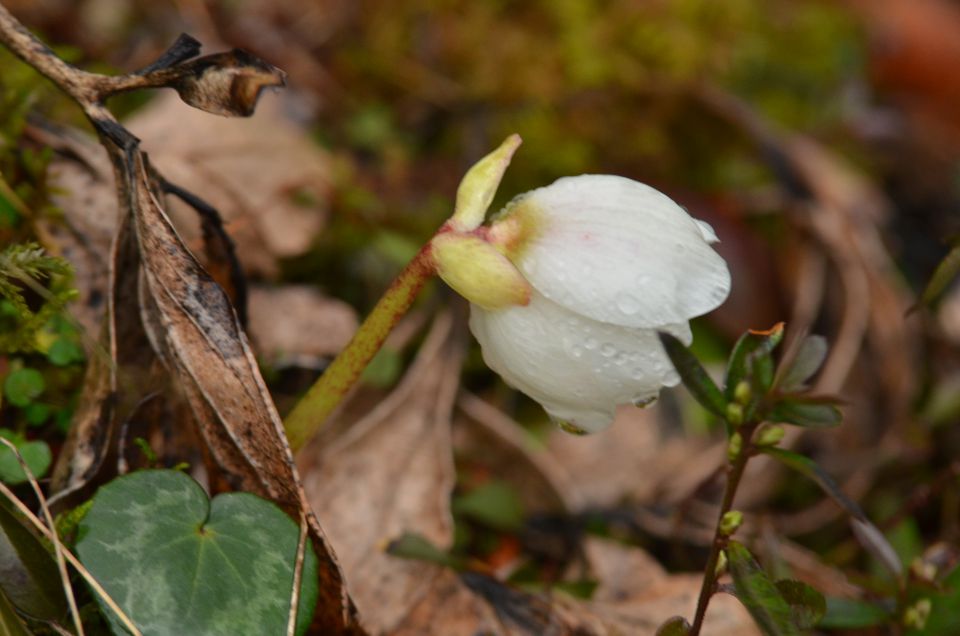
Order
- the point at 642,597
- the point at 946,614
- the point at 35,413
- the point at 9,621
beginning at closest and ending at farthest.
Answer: the point at 9,621 → the point at 35,413 → the point at 946,614 → the point at 642,597

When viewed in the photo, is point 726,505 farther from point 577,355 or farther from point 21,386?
point 21,386

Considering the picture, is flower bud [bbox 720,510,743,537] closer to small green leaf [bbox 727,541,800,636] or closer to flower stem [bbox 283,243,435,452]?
small green leaf [bbox 727,541,800,636]

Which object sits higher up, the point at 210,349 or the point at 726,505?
the point at 210,349

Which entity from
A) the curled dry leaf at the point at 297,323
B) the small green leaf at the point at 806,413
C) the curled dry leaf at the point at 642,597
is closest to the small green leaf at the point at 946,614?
the curled dry leaf at the point at 642,597

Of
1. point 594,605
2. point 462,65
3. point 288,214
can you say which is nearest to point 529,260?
point 594,605

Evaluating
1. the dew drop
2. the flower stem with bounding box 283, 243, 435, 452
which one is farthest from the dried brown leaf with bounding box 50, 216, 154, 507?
the dew drop

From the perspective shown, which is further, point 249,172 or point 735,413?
point 249,172

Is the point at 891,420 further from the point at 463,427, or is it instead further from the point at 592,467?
Answer: the point at 463,427

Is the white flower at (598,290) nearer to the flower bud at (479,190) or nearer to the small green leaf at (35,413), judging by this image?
the flower bud at (479,190)

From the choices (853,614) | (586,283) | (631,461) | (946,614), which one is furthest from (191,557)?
(631,461)
